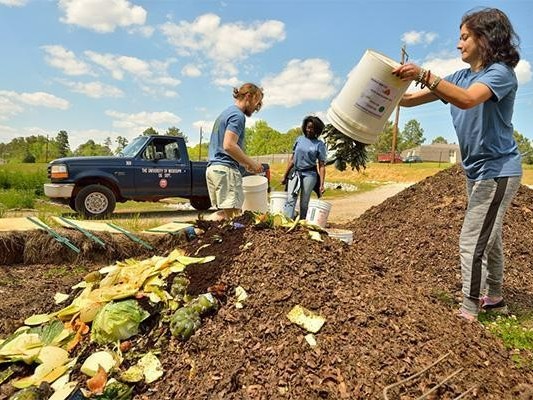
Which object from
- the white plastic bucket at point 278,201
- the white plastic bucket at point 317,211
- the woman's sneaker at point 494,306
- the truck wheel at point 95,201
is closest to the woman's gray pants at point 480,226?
the woman's sneaker at point 494,306

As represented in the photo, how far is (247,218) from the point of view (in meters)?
3.61

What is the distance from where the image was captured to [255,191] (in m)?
4.97

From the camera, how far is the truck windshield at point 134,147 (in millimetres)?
9984

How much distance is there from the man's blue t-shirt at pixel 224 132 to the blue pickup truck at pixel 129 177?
539 cm

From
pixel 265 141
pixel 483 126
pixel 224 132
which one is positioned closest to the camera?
pixel 483 126

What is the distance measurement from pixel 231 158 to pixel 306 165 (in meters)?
2.12

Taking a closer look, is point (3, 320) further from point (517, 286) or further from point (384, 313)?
point (517, 286)

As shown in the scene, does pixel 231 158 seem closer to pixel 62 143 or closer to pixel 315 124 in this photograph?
pixel 315 124

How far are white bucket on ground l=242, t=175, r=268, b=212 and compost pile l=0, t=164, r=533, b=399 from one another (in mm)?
1280

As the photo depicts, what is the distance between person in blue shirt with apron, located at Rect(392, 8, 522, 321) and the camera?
2.72 m

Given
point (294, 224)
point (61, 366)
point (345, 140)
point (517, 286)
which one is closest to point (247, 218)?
point (294, 224)

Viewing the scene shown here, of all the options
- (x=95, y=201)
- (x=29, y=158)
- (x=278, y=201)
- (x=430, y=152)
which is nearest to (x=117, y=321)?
(x=278, y=201)

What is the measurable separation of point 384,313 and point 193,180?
8517mm

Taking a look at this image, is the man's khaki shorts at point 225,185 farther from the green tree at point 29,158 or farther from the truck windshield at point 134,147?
the green tree at point 29,158
